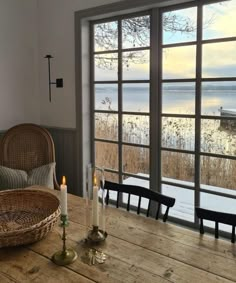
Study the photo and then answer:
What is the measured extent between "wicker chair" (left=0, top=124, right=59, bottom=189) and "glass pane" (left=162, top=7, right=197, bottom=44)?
58.0 inches

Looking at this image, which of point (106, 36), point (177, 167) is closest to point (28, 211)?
point (177, 167)

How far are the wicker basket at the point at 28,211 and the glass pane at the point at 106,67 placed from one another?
1678 mm

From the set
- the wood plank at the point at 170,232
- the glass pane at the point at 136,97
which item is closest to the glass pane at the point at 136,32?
the glass pane at the point at 136,97

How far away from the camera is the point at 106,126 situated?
10.5 feet

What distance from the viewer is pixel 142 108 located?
2.91 m

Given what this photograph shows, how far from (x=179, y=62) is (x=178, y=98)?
0.29 meters

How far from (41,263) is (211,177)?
1.65 metres

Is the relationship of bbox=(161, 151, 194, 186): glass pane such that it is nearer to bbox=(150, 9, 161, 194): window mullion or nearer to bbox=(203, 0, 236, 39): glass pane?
bbox=(150, 9, 161, 194): window mullion

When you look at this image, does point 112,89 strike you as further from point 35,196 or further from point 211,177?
point 35,196

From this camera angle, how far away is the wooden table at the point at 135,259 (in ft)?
3.92

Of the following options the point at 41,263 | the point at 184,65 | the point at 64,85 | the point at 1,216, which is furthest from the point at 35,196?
the point at 64,85

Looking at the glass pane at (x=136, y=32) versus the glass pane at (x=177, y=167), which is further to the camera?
the glass pane at (x=136, y=32)

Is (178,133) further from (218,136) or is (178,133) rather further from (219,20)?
(219,20)

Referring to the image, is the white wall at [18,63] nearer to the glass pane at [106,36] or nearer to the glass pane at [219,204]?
the glass pane at [106,36]
